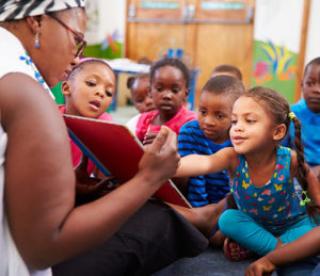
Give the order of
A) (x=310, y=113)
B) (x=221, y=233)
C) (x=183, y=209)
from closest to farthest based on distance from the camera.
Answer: (x=183, y=209) → (x=221, y=233) → (x=310, y=113)

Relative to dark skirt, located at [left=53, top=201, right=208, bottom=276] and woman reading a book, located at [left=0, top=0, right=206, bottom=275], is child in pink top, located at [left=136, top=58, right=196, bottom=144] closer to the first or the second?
dark skirt, located at [left=53, top=201, right=208, bottom=276]

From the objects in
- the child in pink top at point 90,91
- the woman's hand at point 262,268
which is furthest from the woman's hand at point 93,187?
the child in pink top at point 90,91

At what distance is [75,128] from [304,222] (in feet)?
3.13

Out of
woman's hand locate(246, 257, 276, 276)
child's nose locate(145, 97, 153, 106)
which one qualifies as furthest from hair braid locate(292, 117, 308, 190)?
child's nose locate(145, 97, 153, 106)

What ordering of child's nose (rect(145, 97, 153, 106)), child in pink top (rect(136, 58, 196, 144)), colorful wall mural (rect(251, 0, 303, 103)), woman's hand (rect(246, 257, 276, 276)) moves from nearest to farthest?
woman's hand (rect(246, 257, 276, 276)) < child in pink top (rect(136, 58, 196, 144)) < child's nose (rect(145, 97, 153, 106)) < colorful wall mural (rect(251, 0, 303, 103))

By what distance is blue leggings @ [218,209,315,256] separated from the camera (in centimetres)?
156

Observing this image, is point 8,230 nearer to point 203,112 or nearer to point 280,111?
point 280,111

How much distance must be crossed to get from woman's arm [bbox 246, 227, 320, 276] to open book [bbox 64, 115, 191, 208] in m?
0.36

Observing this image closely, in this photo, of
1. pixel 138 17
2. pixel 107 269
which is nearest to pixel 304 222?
pixel 107 269

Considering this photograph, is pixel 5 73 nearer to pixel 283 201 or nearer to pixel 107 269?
pixel 107 269

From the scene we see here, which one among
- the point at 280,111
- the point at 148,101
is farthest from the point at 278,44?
the point at 280,111

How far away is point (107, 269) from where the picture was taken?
39.6 inches

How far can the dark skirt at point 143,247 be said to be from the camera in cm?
99

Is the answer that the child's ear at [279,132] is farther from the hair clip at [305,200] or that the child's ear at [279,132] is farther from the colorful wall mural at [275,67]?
the colorful wall mural at [275,67]
